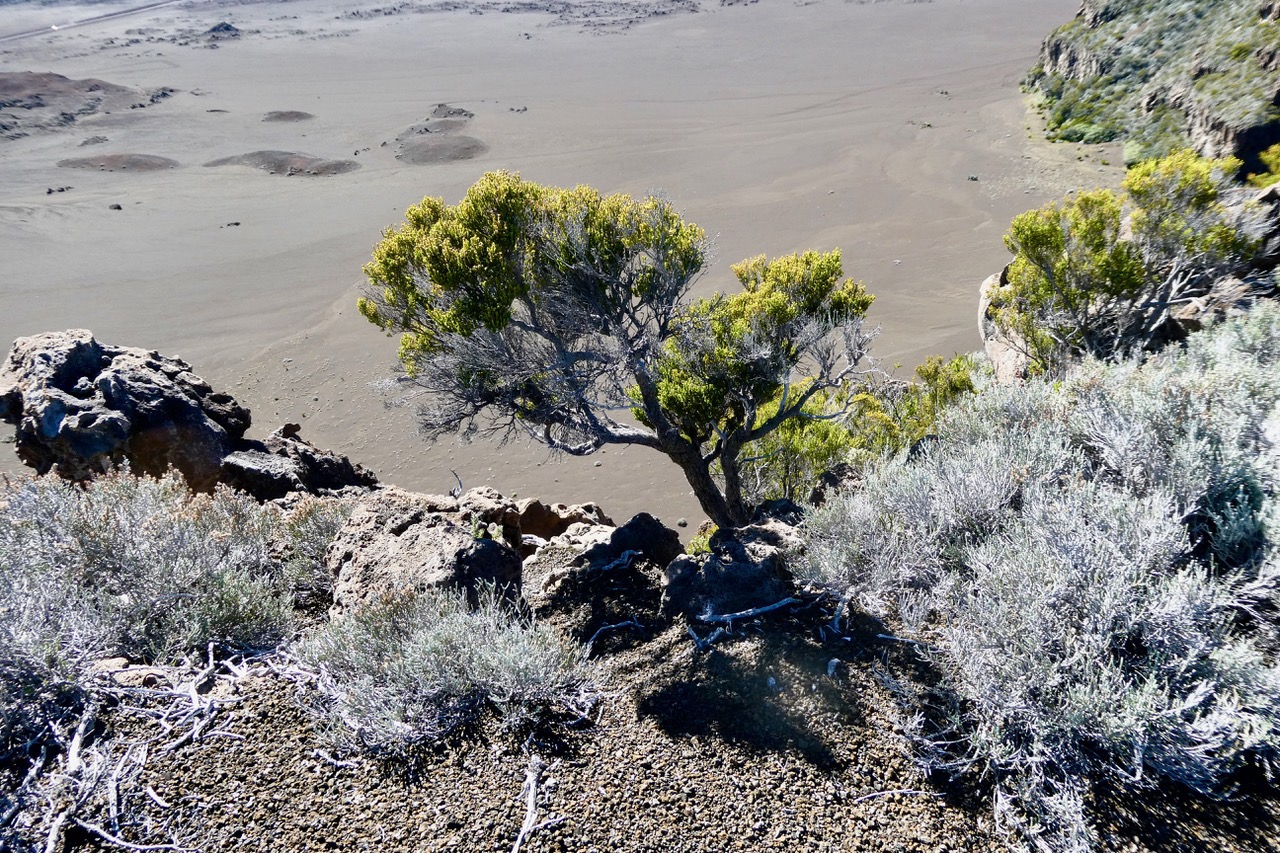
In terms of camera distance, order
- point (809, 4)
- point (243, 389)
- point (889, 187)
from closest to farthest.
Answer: point (243, 389), point (889, 187), point (809, 4)

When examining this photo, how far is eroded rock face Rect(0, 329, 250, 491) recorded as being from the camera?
8.12m

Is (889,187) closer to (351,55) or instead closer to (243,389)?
(243,389)

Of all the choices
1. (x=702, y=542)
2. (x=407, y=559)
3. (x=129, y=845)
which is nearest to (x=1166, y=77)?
(x=702, y=542)

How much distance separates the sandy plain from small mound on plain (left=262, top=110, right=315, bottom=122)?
0.31m

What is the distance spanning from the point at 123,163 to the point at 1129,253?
37768 mm

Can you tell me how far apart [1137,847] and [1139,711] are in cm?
53

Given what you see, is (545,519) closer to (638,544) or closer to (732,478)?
(732,478)

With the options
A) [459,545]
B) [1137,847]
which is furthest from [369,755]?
[1137,847]

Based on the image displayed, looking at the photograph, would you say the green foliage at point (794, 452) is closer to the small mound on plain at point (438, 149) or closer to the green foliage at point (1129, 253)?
the green foliage at point (1129, 253)

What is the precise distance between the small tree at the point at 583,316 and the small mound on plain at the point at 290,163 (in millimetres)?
26559

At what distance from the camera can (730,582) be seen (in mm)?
4754

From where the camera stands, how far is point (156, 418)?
848 cm

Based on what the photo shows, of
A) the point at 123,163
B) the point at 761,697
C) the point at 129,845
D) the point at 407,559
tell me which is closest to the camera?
the point at 129,845

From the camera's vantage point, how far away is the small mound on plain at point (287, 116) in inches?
1438
